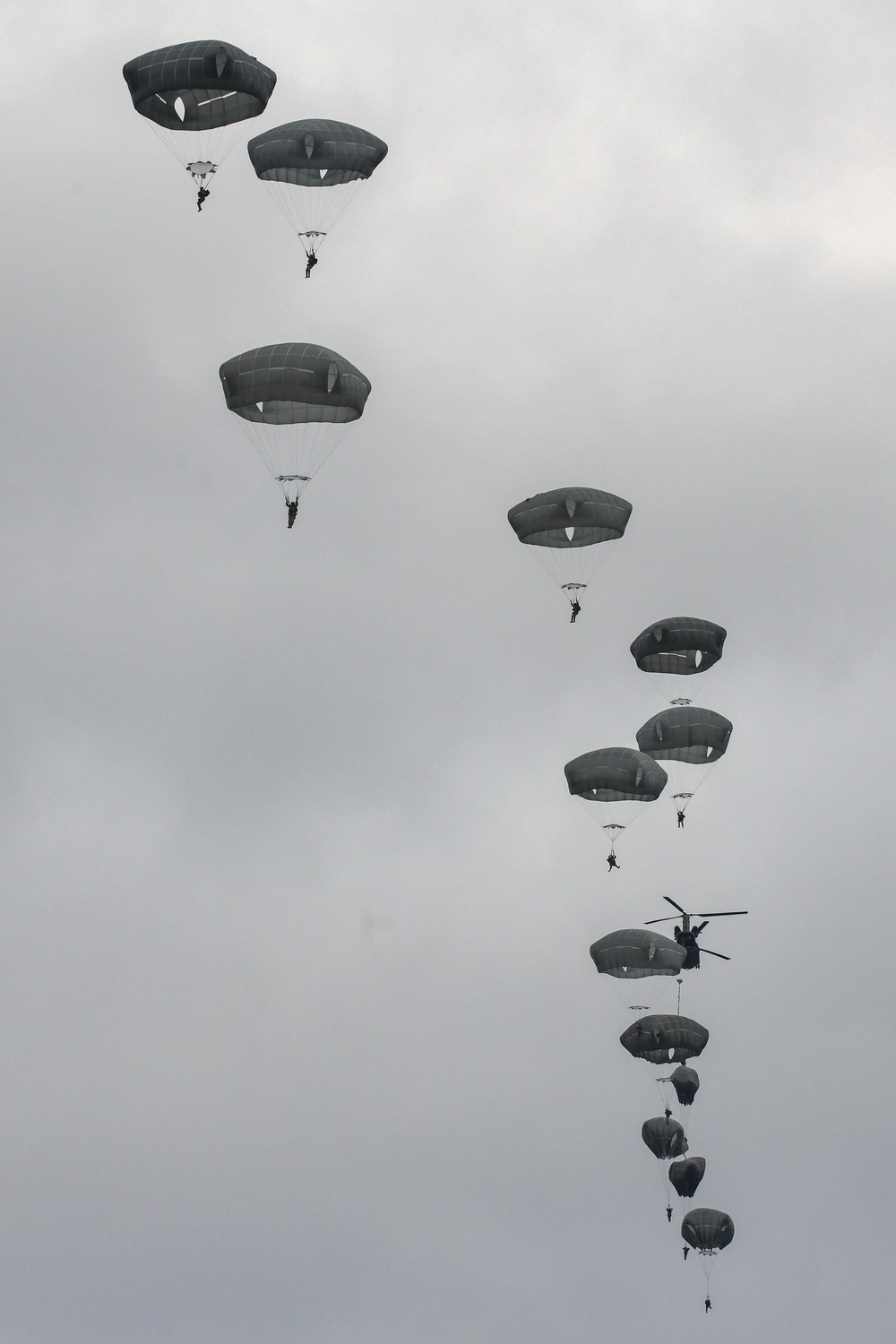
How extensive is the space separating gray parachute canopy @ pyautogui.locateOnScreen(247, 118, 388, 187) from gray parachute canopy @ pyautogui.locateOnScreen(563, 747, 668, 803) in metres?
23.7

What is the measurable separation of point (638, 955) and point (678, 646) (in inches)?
473

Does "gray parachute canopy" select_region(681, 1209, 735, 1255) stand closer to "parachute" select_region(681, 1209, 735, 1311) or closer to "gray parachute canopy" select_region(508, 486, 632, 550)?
"parachute" select_region(681, 1209, 735, 1311)

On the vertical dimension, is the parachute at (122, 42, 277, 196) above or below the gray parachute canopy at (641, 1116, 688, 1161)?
above

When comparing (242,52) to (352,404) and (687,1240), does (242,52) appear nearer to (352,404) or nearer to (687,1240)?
(352,404)


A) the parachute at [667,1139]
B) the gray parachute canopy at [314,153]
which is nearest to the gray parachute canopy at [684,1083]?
the parachute at [667,1139]

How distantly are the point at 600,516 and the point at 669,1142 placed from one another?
104 ft

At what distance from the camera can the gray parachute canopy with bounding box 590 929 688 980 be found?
76.6m

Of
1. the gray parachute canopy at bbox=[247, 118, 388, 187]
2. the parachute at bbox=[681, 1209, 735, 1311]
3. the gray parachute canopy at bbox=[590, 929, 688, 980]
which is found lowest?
the parachute at bbox=[681, 1209, 735, 1311]

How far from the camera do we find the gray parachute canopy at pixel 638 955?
7656 centimetres

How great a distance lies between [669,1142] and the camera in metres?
89.0

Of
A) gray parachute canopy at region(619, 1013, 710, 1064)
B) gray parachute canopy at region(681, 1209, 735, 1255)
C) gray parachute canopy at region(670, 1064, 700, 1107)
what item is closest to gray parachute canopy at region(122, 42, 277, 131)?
gray parachute canopy at region(619, 1013, 710, 1064)

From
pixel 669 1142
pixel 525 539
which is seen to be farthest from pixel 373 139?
pixel 669 1142

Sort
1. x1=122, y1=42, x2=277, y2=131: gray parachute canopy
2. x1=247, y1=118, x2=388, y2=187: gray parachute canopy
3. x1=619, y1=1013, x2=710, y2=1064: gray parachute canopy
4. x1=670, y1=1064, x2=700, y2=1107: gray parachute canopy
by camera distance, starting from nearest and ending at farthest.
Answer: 1. x1=122, y1=42, x2=277, y2=131: gray parachute canopy
2. x1=247, y1=118, x2=388, y2=187: gray parachute canopy
3. x1=619, y1=1013, x2=710, y2=1064: gray parachute canopy
4. x1=670, y1=1064, x2=700, y2=1107: gray parachute canopy

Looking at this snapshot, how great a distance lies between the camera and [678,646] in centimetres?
7769
